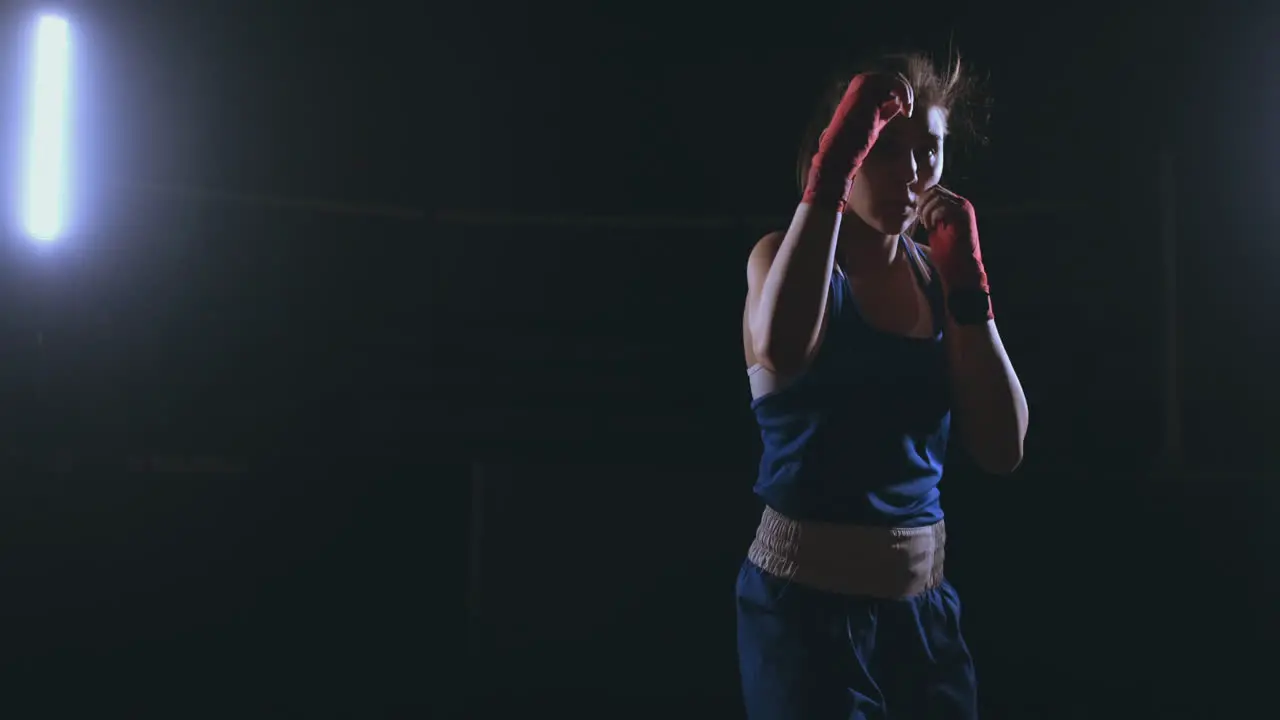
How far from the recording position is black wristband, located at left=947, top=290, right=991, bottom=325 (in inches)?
45.8

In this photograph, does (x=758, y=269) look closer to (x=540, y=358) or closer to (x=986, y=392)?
(x=986, y=392)

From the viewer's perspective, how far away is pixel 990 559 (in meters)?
2.71

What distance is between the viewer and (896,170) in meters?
1.15

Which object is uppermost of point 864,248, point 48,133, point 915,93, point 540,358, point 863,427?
point 48,133

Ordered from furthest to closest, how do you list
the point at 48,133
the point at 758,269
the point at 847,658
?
the point at 48,133 < the point at 758,269 < the point at 847,658

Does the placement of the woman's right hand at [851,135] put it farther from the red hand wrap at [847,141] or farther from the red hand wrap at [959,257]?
the red hand wrap at [959,257]

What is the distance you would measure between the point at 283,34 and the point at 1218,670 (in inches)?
128

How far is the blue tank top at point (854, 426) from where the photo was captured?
1086 millimetres

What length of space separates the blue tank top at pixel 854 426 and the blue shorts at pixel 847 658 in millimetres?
99

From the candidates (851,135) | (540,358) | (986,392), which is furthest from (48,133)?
(986,392)

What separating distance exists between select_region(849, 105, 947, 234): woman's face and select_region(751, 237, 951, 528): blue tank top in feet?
0.34

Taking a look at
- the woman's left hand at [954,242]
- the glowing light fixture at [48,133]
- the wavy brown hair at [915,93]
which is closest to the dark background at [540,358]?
the glowing light fixture at [48,133]

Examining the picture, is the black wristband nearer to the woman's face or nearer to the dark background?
the woman's face

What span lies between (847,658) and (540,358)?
186cm
